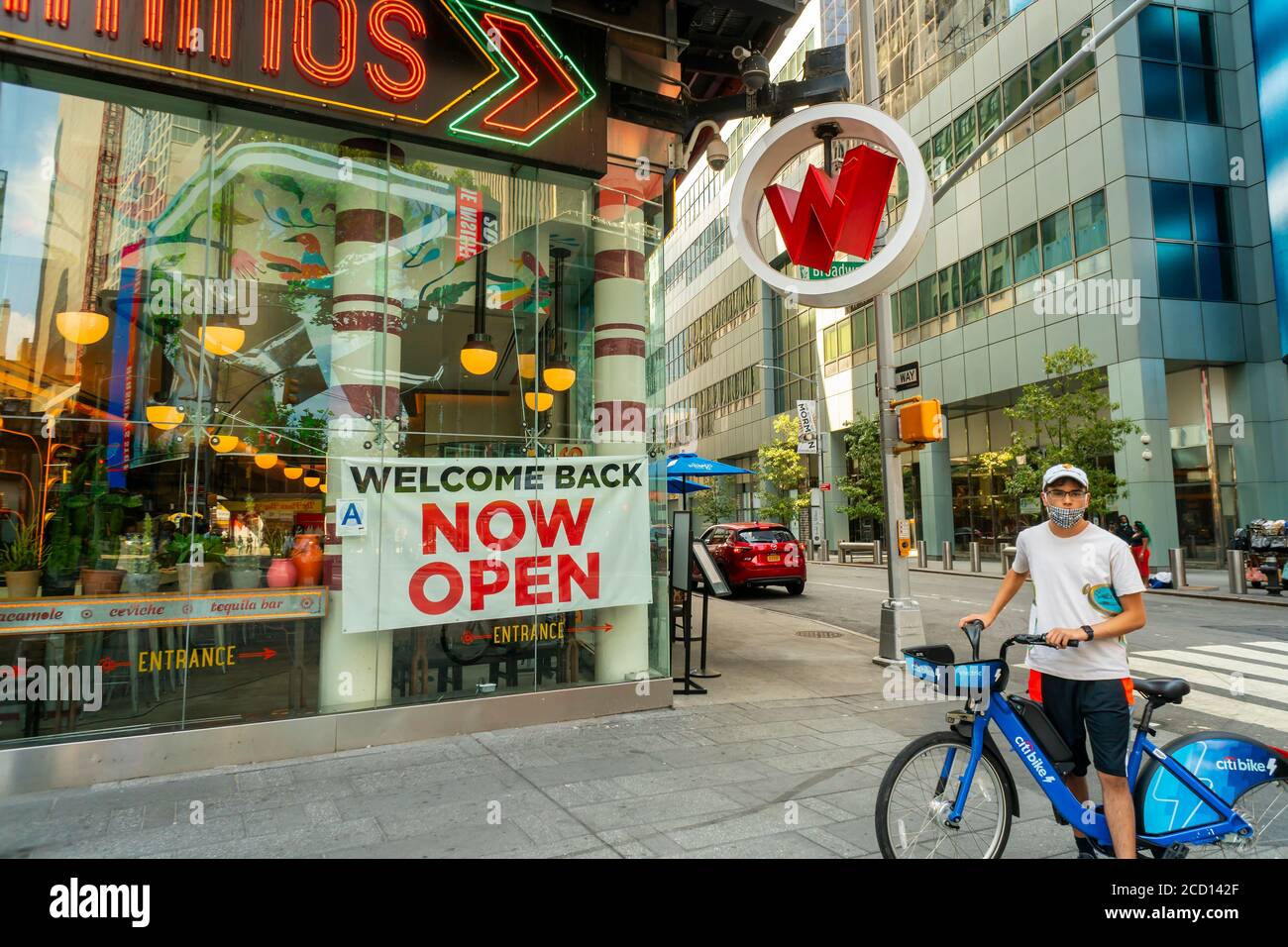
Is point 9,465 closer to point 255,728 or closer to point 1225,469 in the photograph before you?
point 255,728

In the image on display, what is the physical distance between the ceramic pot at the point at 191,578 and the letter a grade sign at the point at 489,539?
104 cm

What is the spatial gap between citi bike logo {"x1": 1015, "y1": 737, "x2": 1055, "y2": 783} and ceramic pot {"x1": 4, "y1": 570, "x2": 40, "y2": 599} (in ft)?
21.4

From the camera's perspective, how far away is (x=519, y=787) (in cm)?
515

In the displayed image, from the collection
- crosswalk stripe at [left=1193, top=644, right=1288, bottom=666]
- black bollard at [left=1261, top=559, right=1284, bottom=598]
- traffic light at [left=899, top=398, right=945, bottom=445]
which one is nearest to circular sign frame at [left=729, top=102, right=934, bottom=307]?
traffic light at [left=899, top=398, right=945, bottom=445]

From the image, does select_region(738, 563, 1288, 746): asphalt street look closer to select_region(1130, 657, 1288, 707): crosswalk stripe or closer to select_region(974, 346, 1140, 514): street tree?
select_region(1130, 657, 1288, 707): crosswalk stripe

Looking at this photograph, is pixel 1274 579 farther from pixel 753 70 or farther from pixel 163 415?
pixel 163 415

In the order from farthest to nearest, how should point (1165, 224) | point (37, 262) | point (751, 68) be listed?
point (1165, 224) < point (751, 68) < point (37, 262)

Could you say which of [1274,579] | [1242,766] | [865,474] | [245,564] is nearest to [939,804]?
[1242,766]

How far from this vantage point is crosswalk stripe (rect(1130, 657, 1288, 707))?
7.86 meters

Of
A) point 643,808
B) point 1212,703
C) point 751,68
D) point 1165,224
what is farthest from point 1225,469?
point 643,808

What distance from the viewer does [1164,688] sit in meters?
3.43

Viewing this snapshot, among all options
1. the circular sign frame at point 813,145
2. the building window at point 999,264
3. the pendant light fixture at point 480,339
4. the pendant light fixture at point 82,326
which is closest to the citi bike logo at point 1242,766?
the circular sign frame at point 813,145

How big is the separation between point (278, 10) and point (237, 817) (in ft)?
19.5

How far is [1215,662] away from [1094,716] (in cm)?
793
